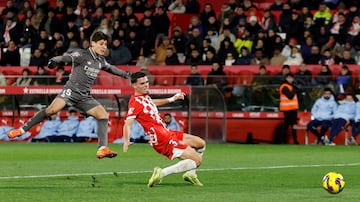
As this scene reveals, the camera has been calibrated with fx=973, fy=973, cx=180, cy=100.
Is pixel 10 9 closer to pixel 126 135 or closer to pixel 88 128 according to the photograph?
pixel 88 128

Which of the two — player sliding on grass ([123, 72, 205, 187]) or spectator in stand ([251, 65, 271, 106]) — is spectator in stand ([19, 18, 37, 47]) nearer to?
spectator in stand ([251, 65, 271, 106])

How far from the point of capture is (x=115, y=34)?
32062mm

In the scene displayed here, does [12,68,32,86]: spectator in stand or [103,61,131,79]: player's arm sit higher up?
[103,61,131,79]: player's arm

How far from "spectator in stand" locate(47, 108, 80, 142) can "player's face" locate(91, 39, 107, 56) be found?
1212cm

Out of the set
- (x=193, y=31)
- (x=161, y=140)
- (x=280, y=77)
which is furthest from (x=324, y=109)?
(x=161, y=140)

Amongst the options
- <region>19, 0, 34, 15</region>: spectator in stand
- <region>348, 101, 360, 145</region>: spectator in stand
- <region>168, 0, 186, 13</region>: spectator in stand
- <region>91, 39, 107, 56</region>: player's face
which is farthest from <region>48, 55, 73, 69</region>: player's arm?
<region>19, 0, 34, 15</region>: spectator in stand

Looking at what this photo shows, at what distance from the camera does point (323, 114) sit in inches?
1043

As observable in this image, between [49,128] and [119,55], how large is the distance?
4.10 m

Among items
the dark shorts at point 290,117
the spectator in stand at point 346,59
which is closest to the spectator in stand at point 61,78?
the dark shorts at point 290,117

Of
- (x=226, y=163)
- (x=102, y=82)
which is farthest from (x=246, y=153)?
(x=102, y=82)

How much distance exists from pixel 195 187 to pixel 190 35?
18755mm

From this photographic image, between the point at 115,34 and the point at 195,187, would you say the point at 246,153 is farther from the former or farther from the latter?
the point at 115,34

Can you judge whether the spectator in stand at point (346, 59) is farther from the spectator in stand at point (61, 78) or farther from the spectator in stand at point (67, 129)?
the spectator in stand at point (61, 78)

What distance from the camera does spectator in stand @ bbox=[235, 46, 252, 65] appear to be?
29328 millimetres
